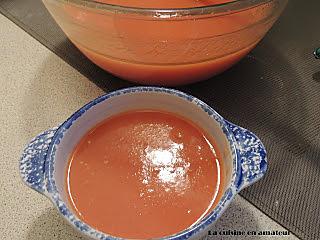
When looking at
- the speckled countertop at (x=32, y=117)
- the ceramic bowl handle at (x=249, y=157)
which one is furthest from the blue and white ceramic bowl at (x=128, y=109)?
the speckled countertop at (x=32, y=117)

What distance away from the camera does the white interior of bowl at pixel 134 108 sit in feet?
1.74

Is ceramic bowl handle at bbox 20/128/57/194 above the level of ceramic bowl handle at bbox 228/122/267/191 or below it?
below

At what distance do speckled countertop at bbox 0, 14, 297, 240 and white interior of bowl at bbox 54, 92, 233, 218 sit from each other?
113mm

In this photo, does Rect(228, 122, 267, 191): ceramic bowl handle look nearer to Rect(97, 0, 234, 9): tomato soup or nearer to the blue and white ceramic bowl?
the blue and white ceramic bowl

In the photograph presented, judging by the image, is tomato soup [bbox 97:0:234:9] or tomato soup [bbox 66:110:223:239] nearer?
tomato soup [bbox 66:110:223:239]

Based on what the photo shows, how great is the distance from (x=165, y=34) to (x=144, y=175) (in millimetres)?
216

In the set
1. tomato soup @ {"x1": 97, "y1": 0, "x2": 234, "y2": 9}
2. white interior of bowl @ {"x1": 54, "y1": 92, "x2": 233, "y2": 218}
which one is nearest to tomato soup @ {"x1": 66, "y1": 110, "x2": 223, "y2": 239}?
white interior of bowl @ {"x1": 54, "y1": 92, "x2": 233, "y2": 218}

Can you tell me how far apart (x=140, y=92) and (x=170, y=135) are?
0.07 meters

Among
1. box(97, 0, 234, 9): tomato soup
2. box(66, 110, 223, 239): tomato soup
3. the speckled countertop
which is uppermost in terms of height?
box(97, 0, 234, 9): tomato soup

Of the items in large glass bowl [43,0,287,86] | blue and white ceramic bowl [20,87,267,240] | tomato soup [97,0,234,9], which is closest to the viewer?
blue and white ceramic bowl [20,87,267,240]

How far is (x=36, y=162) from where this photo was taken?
1.71 feet

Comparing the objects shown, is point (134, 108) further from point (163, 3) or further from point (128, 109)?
point (163, 3)

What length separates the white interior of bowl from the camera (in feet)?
1.74

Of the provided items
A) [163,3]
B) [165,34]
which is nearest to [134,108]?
[165,34]
